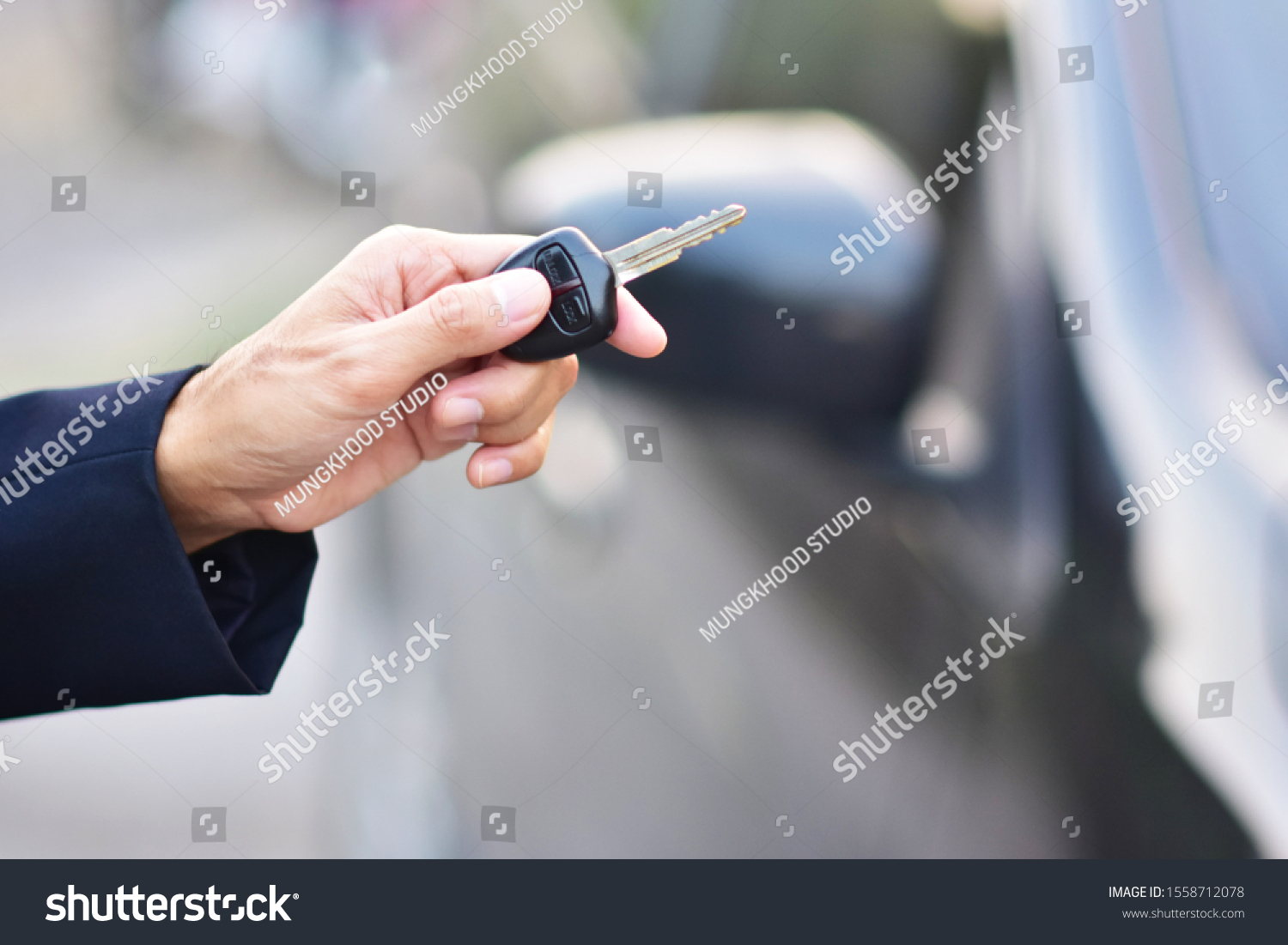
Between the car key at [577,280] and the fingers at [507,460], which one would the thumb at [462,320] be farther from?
the fingers at [507,460]

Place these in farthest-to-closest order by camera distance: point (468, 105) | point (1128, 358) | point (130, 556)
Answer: point (468, 105) → point (1128, 358) → point (130, 556)

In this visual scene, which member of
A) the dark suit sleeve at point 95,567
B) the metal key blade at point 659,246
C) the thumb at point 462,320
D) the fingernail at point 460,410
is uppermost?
the metal key blade at point 659,246

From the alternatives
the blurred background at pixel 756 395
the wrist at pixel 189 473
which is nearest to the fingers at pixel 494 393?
the wrist at pixel 189 473

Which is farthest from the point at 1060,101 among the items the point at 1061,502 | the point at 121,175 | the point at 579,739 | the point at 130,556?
the point at 121,175

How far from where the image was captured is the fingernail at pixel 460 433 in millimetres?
723

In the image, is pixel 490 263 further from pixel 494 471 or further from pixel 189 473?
pixel 189 473

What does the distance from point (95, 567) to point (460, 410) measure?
0.95ft

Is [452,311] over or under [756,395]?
under

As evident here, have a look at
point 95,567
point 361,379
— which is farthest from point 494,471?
point 95,567

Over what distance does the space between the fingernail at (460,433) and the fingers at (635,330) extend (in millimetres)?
148

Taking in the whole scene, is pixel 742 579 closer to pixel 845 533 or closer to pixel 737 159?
pixel 845 533

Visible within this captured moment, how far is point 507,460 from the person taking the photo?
29.2 inches

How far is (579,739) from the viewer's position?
1.25 meters

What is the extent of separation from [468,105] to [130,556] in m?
1.09
